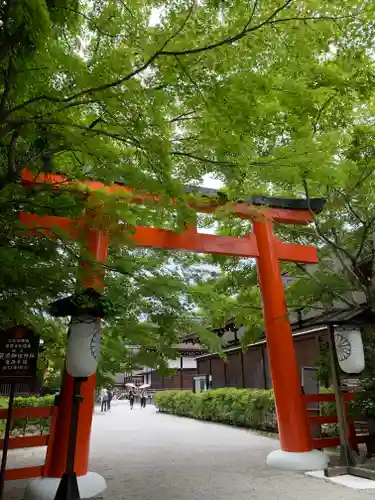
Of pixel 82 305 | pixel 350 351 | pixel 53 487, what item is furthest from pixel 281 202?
pixel 53 487

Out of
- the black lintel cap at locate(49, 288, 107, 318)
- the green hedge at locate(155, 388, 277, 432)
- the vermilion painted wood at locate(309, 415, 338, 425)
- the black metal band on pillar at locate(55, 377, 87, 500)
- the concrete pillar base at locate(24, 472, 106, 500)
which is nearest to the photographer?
the black metal band on pillar at locate(55, 377, 87, 500)

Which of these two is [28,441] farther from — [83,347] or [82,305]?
[82,305]

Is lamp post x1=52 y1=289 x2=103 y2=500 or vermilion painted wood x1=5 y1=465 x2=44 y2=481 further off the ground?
lamp post x1=52 y1=289 x2=103 y2=500

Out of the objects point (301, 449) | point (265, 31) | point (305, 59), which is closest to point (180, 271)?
point (301, 449)

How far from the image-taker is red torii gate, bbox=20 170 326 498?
5.86 meters

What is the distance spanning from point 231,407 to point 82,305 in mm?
11714

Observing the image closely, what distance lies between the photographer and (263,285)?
8.39 metres

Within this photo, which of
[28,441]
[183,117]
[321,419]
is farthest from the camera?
[321,419]

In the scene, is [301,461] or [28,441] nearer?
[28,441]

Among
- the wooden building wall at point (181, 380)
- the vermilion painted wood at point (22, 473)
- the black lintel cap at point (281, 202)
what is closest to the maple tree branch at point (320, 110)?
the black lintel cap at point (281, 202)

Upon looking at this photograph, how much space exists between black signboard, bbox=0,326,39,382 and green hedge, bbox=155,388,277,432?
27.7 ft

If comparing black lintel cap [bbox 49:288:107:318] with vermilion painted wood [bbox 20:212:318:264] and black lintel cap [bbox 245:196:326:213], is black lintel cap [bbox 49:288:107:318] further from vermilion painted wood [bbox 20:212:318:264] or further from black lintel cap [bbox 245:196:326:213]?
black lintel cap [bbox 245:196:326:213]

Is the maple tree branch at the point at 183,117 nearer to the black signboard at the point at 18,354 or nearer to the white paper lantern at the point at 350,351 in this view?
the black signboard at the point at 18,354

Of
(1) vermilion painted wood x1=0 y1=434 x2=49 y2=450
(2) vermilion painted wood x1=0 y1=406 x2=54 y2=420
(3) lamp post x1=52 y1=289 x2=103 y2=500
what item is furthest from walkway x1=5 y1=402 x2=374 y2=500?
(2) vermilion painted wood x1=0 y1=406 x2=54 y2=420
